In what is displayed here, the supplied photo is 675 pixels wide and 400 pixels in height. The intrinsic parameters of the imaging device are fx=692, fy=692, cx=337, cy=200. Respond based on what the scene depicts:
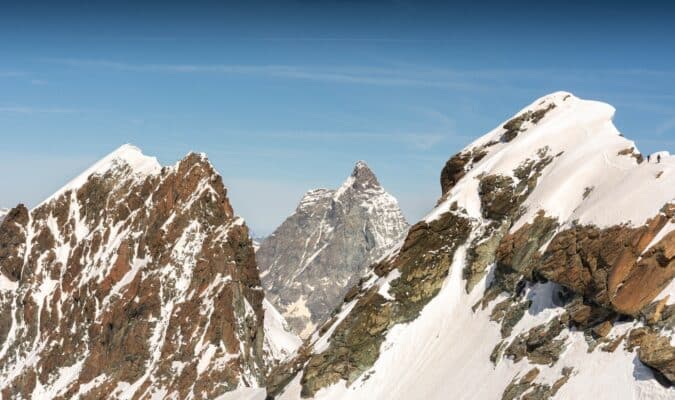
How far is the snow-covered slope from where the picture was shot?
4641cm

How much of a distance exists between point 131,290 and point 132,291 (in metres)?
0.61

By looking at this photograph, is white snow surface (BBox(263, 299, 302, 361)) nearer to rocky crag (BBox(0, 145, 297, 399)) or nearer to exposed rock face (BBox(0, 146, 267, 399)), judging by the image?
rocky crag (BBox(0, 145, 297, 399))

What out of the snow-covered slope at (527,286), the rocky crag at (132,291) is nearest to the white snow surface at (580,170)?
the snow-covered slope at (527,286)

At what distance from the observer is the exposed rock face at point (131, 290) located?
116375 millimetres

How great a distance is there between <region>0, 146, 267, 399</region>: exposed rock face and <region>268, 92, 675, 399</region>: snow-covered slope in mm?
44290

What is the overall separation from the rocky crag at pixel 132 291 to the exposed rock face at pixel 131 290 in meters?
0.24

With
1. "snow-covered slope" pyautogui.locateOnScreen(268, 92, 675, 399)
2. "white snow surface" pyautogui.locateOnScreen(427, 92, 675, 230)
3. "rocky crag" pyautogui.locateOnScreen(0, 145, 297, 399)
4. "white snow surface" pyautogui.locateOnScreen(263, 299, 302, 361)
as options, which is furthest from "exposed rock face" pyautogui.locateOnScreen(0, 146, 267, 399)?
"white snow surface" pyautogui.locateOnScreen(427, 92, 675, 230)

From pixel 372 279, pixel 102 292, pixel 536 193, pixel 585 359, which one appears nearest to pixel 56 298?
pixel 102 292

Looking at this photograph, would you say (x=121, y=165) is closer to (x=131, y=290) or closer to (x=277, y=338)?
(x=131, y=290)

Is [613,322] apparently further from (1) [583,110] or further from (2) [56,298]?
(2) [56,298]

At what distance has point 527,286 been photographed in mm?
59531

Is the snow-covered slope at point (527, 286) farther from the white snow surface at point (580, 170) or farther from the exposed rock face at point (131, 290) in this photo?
the exposed rock face at point (131, 290)

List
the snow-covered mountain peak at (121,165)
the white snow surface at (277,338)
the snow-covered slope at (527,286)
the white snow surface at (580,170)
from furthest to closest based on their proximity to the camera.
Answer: the snow-covered mountain peak at (121,165) < the white snow surface at (277,338) < the white snow surface at (580,170) < the snow-covered slope at (527,286)

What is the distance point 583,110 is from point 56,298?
11226 cm
